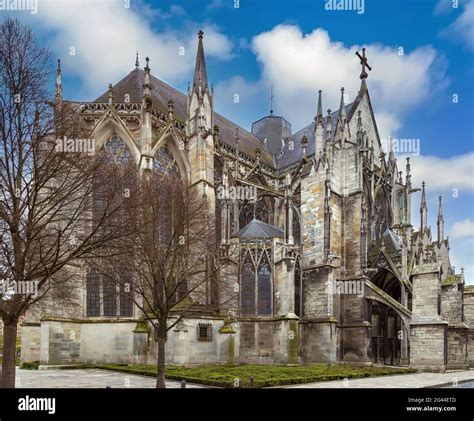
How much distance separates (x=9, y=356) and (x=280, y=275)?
63.0 feet

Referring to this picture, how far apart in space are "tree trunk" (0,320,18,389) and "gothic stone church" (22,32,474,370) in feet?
37.2

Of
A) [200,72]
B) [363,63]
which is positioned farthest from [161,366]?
[363,63]

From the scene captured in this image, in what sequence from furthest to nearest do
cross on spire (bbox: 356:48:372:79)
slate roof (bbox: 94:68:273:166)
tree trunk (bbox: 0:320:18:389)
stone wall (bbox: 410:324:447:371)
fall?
cross on spire (bbox: 356:48:372:79) → slate roof (bbox: 94:68:273:166) → stone wall (bbox: 410:324:447:371) → tree trunk (bbox: 0:320:18:389)

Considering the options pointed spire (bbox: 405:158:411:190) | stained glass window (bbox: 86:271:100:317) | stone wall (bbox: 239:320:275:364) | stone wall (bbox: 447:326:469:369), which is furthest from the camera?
pointed spire (bbox: 405:158:411:190)

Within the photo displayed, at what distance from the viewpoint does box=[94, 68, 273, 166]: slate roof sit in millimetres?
34969

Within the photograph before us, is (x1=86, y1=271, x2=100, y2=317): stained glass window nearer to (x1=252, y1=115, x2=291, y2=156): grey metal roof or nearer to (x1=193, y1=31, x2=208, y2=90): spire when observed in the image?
(x1=193, y1=31, x2=208, y2=90): spire

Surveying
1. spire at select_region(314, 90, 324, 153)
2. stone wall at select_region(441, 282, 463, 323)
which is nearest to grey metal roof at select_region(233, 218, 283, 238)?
spire at select_region(314, 90, 324, 153)

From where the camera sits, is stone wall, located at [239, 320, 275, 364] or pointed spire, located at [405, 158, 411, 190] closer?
stone wall, located at [239, 320, 275, 364]

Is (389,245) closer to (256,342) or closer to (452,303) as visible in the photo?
(452,303)

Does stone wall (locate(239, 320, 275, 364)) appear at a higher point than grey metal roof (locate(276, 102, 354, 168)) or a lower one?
lower

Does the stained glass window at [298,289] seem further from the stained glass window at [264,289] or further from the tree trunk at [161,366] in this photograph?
the tree trunk at [161,366]
